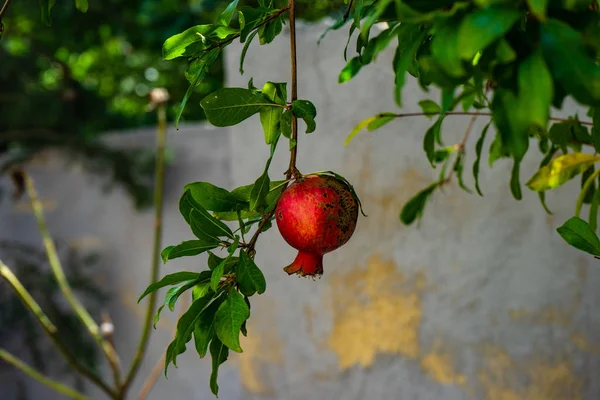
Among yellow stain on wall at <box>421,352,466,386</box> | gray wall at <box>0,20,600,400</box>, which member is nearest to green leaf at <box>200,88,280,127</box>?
gray wall at <box>0,20,600,400</box>

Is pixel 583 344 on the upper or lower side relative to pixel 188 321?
lower

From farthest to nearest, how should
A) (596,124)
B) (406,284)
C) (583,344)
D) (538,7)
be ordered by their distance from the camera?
(406,284), (583,344), (596,124), (538,7)

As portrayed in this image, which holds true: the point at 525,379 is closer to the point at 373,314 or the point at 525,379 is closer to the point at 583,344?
the point at 583,344

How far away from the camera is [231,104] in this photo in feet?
2.45

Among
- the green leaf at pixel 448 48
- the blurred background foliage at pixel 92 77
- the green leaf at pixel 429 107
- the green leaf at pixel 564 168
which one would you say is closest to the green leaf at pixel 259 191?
the green leaf at pixel 448 48

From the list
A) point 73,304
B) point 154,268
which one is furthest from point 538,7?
point 73,304

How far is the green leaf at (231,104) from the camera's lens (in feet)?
2.43

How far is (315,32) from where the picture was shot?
5.74 feet

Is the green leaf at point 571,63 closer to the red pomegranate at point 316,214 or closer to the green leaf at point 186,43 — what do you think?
the red pomegranate at point 316,214

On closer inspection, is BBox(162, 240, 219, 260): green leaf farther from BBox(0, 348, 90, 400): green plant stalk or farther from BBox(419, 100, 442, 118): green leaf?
BBox(0, 348, 90, 400): green plant stalk

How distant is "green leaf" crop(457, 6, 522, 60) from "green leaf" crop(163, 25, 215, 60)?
0.43 meters

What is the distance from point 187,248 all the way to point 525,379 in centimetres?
105

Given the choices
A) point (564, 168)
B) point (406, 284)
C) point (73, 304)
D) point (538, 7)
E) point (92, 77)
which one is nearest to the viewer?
point (538, 7)

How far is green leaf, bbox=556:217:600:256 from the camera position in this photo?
0.86 m
